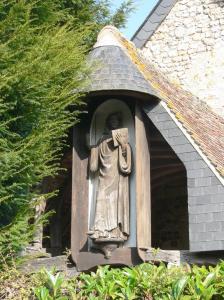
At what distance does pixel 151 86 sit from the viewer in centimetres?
823

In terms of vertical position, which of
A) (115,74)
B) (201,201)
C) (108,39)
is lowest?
(201,201)

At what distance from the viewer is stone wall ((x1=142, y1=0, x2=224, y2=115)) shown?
38.6ft

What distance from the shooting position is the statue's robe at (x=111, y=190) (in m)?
7.94

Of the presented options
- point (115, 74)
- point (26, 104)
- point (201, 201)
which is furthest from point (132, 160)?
point (26, 104)

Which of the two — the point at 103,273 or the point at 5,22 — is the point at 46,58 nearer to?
the point at 5,22

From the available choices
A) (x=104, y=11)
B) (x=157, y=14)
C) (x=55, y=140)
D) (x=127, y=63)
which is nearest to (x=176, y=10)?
(x=157, y=14)

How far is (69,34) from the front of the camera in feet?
26.2

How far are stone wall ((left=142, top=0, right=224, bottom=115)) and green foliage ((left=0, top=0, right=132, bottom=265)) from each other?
14.2ft

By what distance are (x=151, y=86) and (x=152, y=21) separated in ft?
14.8

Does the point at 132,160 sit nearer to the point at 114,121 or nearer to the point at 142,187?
the point at 142,187

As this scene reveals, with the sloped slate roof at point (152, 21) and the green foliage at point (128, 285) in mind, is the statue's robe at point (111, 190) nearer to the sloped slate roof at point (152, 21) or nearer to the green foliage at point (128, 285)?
the green foliage at point (128, 285)

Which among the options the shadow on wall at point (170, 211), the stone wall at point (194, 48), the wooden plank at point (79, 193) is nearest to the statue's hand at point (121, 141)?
the wooden plank at point (79, 193)

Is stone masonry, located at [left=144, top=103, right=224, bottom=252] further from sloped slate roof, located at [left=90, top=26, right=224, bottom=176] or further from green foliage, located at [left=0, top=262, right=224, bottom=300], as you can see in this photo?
green foliage, located at [left=0, top=262, right=224, bottom=300]

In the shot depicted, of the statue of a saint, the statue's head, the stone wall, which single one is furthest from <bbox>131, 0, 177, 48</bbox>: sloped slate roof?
the statue of a saint
